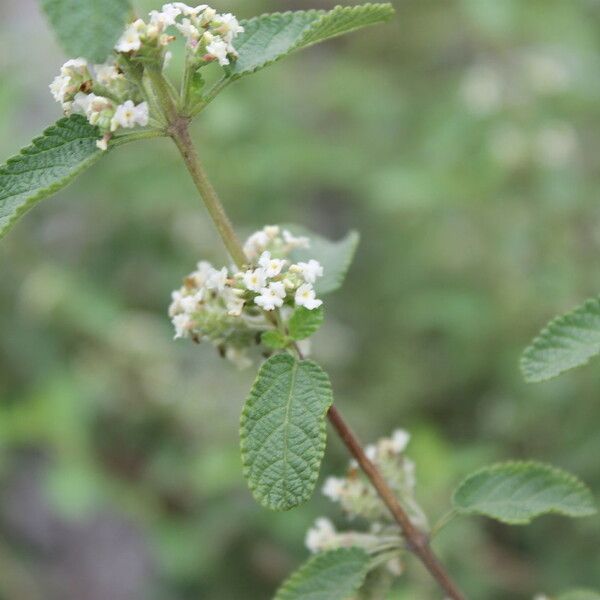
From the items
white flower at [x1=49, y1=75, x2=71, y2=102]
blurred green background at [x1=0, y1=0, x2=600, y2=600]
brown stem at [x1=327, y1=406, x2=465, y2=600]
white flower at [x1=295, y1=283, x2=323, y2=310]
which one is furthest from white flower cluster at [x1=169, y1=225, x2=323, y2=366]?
blurred green background at [x1=0, y1=0, x2=600, y2=600]

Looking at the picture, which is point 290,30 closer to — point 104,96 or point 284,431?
point 104,96

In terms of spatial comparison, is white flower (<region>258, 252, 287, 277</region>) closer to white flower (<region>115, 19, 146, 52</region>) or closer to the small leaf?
the small leaf

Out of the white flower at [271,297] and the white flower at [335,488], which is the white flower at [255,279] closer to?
the white flower at [271,297]

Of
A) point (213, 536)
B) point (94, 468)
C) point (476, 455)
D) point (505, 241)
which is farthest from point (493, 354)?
point (94, 468)

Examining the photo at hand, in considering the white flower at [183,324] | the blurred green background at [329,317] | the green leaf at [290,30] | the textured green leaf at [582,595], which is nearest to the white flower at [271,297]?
the white flower at [183,324]

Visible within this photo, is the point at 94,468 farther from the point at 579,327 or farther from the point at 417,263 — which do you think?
the point at 579,327

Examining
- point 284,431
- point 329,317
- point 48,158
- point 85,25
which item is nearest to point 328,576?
point 284,431
